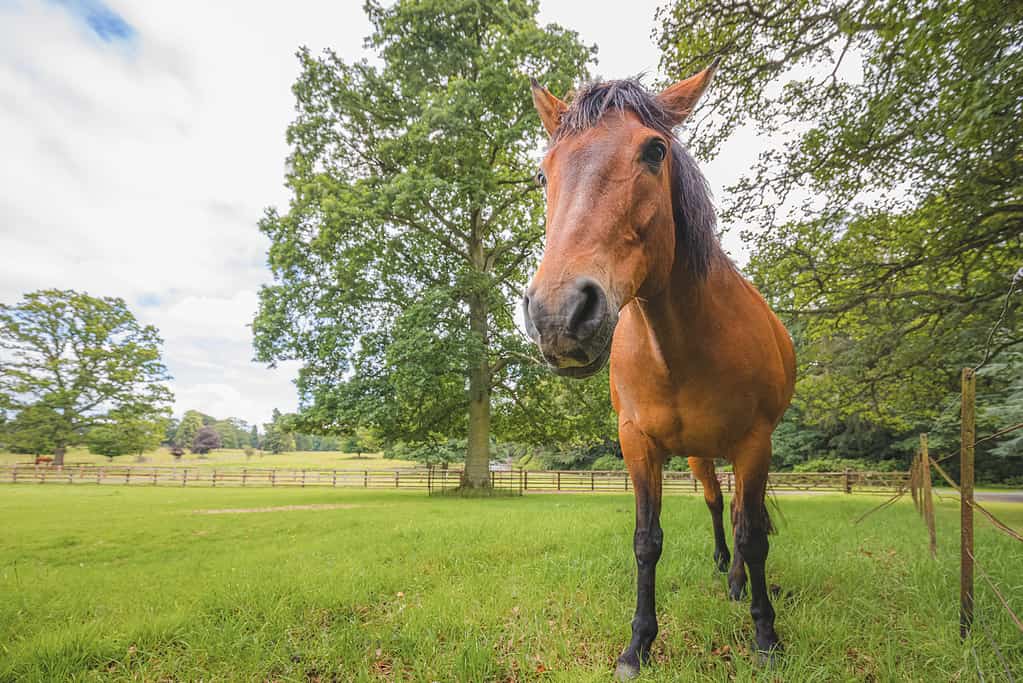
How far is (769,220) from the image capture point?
23.7 feet

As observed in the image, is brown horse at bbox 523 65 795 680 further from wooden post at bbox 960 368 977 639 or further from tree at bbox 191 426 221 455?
tree at bbox 191 426 221 455

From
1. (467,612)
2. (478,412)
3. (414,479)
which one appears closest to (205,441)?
(414,479)

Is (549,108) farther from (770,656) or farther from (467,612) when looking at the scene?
(467,612)

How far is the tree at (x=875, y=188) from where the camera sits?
15.6 ft

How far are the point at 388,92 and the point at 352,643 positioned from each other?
1584cm

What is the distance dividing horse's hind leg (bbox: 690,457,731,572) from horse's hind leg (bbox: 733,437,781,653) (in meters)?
1.54

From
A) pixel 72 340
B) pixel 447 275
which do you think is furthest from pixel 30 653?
pixel 72 340

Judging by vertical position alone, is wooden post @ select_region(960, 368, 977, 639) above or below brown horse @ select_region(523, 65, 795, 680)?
below

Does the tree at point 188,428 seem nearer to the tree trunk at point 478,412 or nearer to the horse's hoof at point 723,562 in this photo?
the tree trunk at point 478,412

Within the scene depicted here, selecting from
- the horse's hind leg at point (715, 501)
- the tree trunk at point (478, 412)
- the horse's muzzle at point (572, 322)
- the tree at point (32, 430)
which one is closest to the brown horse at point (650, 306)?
the horse's muzzle at point (572, 322)

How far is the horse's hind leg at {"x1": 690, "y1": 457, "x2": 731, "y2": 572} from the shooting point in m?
4.29

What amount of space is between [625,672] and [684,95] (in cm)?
303

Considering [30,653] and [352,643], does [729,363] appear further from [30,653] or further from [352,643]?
[30,653]

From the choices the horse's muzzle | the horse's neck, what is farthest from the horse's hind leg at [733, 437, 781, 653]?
the horse's muzzle
